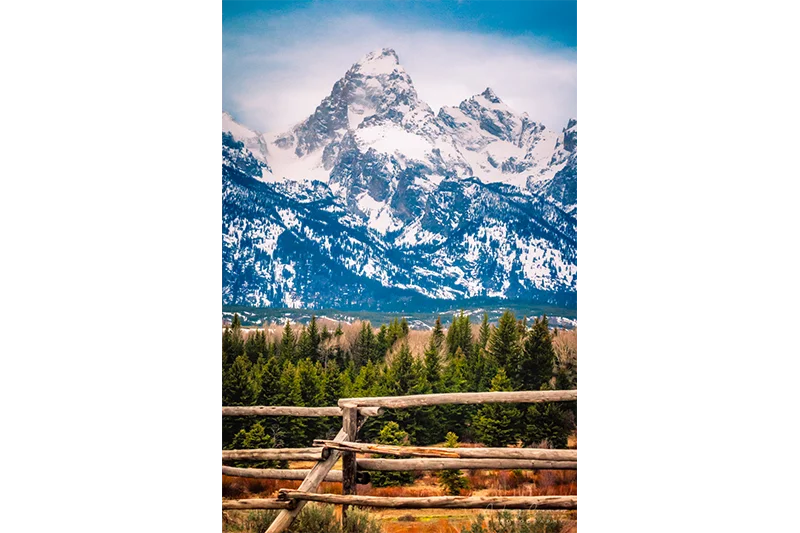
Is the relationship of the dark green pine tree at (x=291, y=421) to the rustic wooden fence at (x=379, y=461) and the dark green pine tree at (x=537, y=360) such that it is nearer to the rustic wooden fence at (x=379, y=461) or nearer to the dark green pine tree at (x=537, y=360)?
the rustic wooden fence at (x=379, y=461)

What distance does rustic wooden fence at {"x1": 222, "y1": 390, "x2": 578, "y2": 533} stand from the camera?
5066mm

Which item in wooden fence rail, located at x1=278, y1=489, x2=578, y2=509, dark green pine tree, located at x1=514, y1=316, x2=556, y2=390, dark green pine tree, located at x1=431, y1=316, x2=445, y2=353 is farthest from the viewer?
dark green pine tree, located at x1=431, y1=316, x2=445, y2=353

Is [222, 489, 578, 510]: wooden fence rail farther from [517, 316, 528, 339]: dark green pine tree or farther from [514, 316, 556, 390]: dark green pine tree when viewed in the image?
[517, 316, 528, 339]: dark green pine tree

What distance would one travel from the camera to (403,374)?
5234 mm

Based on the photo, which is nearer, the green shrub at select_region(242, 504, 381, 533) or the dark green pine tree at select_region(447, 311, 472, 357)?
the green shrub at select_region(242, 504, 381, 533)

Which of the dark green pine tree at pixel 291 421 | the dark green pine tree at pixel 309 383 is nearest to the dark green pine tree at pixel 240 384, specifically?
Result: the dark green pine tree at pixel 291 421

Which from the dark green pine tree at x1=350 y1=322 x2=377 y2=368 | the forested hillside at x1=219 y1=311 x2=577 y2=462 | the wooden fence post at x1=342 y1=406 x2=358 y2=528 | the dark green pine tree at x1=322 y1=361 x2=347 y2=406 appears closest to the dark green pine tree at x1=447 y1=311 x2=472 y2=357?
the forested hillside at x1=219 y1=311 x2=577 y2=462

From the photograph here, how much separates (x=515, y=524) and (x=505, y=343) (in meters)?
1.26

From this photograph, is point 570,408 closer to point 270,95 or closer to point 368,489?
point 368,489

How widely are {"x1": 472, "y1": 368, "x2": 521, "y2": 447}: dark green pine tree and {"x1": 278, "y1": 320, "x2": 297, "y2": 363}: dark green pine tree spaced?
1.39 m

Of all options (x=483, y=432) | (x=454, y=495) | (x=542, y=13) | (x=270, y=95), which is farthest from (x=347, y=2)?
(x=454, y=495)

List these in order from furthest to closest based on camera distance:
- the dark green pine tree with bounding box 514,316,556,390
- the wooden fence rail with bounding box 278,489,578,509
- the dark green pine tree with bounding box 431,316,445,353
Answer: the dark green pine tree with bounding box 431,316,445,353 < the dark green pine tree with bounding box 514,316,556,390 < the wooden fence rail with bounding box 278,489,578,509

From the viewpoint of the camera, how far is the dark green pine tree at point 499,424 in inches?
202

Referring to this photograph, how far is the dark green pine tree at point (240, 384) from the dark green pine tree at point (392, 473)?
960 millimetres
